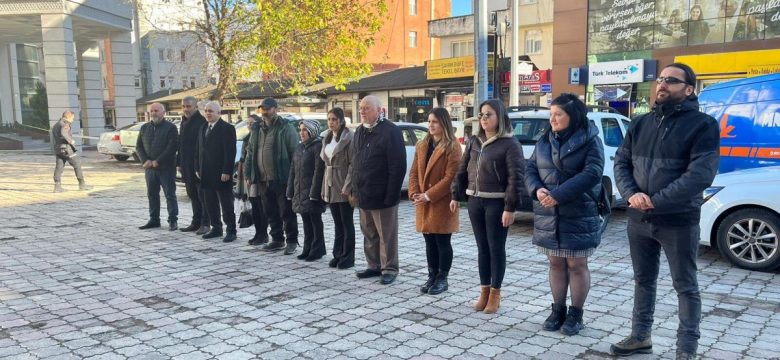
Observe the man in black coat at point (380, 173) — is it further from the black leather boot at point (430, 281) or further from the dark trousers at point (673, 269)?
the dark trousers at point (673, 269)

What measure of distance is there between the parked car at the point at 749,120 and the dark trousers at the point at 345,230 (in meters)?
5.25

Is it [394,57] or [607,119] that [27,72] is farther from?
[607,119]

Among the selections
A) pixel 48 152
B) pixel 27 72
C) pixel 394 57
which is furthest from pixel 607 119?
pixel 394 57

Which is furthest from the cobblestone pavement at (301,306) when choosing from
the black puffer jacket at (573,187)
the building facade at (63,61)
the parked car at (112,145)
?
the building facade at (63,61)

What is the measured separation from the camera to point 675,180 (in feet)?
11.6

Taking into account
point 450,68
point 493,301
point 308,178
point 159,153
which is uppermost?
point 450,68

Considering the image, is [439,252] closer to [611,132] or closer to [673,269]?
[673,269]

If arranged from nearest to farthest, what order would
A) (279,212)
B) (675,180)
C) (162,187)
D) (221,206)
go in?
(675,180), (279,212), (221,206), (162,187)

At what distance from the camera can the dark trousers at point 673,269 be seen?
→ 143 inches

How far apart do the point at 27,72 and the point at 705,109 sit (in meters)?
34.8

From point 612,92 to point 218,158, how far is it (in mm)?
20284

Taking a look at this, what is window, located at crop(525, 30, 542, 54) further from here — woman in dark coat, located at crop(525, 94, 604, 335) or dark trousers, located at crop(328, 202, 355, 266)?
woman in dark coat, located at crop(525, 94, 604, 335)

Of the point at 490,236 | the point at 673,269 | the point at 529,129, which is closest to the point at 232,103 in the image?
the point at 529,129

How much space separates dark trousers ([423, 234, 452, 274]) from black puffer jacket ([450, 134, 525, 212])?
0.73 m
